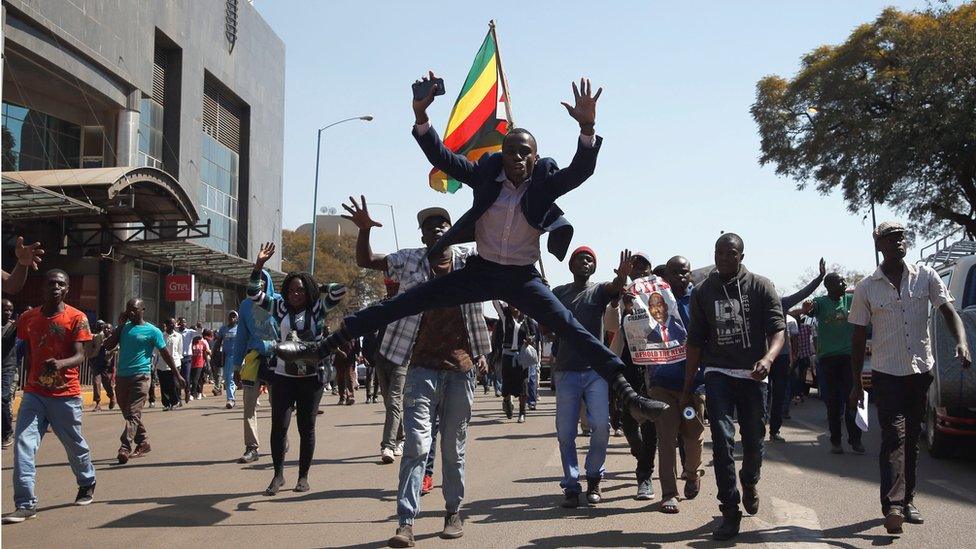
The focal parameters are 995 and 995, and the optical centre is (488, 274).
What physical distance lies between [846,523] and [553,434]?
6943 mm

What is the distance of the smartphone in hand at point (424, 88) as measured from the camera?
5477 mm

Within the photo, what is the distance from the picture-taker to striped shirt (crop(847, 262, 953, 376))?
6.63m

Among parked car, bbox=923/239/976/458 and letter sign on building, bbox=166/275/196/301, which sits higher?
letter sign on building, bbox=166/275/196/301

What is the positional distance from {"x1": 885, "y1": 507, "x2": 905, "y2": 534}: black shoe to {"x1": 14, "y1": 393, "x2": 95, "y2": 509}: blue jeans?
18.6 ft

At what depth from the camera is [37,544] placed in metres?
6.24

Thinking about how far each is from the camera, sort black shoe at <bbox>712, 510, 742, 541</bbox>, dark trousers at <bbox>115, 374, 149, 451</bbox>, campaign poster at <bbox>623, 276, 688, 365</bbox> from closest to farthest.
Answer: black shoe at <bbox>712, 510, 742, 541</bbox> → campaign poster at <bbox>623, 276, 688, 365</bbox> → dark trousers at <bbox>115, 374, 149, 451</bbox>

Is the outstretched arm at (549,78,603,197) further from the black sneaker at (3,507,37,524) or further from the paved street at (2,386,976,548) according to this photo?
the black sneaker at (3,507,37,524)

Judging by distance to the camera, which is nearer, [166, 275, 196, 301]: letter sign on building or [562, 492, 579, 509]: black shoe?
[562, 492, 579, 509]: black shoe

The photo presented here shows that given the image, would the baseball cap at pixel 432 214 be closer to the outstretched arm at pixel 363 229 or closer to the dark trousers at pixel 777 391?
the outstretched arm at pixel 363 229

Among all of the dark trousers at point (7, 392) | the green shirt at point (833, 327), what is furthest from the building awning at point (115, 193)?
the green shirt at point (833, 327)

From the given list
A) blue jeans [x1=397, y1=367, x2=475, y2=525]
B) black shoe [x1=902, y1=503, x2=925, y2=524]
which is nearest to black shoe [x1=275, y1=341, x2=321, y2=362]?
blue jeans [x1=397, y1=367, x2=475, y2=525]

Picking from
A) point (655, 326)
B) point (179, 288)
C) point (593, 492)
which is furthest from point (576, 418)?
point (179, 288)

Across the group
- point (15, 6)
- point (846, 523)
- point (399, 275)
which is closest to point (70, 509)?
point (399, 275)

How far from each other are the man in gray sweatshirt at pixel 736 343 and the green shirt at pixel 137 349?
6377 millimetres
